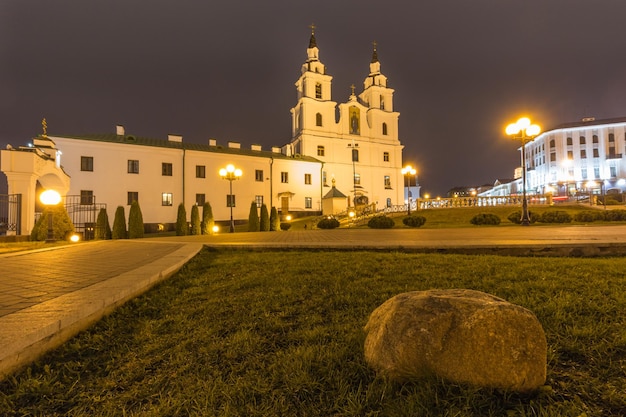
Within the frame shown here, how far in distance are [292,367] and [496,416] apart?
1.26 m

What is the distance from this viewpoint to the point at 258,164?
36344 mm

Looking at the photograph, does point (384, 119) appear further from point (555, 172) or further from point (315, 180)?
point (555, 172)

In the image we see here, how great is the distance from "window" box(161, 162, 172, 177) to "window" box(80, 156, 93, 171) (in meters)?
5.88

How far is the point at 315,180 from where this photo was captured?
40.2m

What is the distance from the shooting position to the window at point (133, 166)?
30.5 metres

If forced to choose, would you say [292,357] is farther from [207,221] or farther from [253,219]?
[253,219]

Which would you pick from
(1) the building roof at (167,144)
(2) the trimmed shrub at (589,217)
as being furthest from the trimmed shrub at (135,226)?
(2) the trimmed shrub at (589,217)

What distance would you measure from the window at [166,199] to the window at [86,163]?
20.9 feet

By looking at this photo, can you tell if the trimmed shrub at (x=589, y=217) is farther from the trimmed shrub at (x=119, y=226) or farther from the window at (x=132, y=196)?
the window at (x=132, y=196)

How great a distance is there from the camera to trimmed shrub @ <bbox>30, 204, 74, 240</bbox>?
1277 cm

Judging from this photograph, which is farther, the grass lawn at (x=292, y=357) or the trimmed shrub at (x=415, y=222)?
the trimmed shrub at (x=415, y=222)

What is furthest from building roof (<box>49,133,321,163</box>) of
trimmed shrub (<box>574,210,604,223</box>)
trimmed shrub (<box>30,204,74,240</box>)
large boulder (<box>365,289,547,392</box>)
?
large boulder (<box>365,289,547,392</box>)

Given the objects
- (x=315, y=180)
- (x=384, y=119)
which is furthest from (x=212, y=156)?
(x=384, y=119)

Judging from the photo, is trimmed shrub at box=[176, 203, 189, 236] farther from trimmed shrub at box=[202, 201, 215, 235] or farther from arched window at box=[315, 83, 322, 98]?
arched window at box=[315, 83, 322, 98]
